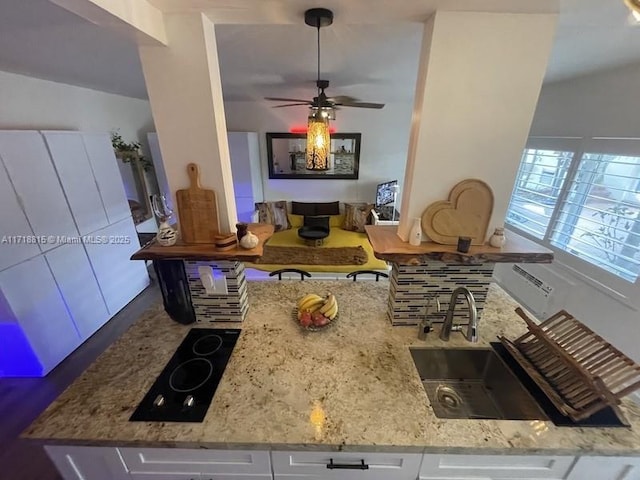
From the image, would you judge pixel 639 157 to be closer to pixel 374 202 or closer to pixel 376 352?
pixel 376 352

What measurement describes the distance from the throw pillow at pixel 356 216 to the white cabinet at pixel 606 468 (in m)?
3.70

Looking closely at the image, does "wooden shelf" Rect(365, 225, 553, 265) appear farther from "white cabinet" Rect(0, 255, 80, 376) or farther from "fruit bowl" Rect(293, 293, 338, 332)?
"white cabinet" Rect(0, 255, 80, 376)

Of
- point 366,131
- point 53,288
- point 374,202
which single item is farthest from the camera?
point 374,202

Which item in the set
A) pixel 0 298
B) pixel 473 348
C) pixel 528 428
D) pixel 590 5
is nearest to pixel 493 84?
pixel 590 5

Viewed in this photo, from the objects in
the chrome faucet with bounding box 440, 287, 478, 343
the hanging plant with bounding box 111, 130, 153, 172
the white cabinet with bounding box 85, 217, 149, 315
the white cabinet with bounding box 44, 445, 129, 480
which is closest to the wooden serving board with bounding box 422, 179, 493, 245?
the chrome faucet with bounding box 440, 287, 478, 343

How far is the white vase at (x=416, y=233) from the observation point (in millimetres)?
1290

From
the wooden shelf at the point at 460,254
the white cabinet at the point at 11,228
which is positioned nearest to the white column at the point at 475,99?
the wooden shelf at the point at 460,254

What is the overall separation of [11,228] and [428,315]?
3017 mm

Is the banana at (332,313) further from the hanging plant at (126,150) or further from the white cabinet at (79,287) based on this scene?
the hanging plant at (126,150)

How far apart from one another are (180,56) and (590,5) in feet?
5.42

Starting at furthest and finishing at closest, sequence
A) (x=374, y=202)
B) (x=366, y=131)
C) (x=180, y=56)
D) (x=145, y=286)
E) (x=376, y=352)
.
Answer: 1. (x=374, y=202)
2. (x=366, y=131)
3. (x=145, y=286)
4. (x=376, y=352)
5. (x=180, y=56)

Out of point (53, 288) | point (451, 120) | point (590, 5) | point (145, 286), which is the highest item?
point (590, 5)

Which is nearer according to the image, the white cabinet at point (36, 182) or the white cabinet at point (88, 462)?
the white cabinet at point (88, 462)

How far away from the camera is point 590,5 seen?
1.03 metres
